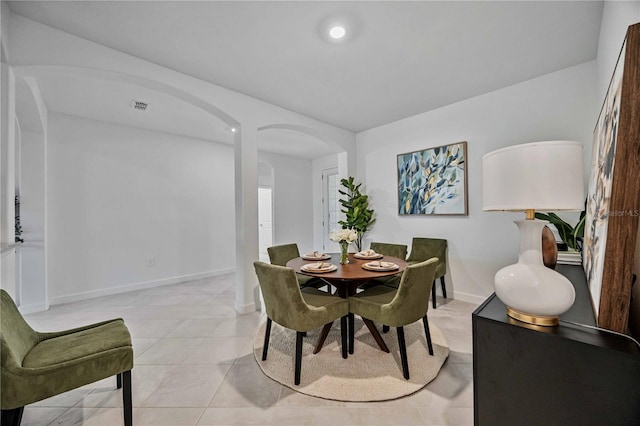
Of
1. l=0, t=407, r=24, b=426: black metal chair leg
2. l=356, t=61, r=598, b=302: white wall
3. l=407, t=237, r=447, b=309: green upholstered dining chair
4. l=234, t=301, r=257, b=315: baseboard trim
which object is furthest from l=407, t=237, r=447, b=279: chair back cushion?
l=0, t=407, r=24, b=426: black metal chair leg

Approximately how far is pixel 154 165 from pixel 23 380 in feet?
12.7

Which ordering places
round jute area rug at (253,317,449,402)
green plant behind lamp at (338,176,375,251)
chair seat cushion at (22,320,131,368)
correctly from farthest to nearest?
green plant behind lamp at (338,176,375,251) → round jute area rug at (253,317,449,402) → chair seat cushion at (22,320,131,368)

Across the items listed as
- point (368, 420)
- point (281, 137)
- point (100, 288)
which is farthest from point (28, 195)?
point (368, 420)

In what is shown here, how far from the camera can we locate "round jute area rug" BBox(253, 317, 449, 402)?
1760mm

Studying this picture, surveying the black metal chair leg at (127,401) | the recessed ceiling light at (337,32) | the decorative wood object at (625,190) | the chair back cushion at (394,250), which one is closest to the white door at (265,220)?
the chair back cushion at (394,250)

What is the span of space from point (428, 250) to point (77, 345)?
11.4ft

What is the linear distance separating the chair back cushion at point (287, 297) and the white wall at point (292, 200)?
4.19m

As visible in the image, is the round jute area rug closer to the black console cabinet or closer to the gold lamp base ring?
the black console cabinet

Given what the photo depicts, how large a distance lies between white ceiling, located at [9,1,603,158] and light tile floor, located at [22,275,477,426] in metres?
2.60

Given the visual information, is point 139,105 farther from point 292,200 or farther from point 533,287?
point 533,287

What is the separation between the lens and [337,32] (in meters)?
2.06

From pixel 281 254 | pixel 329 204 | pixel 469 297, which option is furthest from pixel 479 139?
pixel 329 204

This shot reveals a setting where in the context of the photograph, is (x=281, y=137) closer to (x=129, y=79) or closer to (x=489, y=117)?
(x=129, y=79)

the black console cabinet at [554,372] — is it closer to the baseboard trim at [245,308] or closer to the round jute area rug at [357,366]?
the round jute area rug at [357,366]
